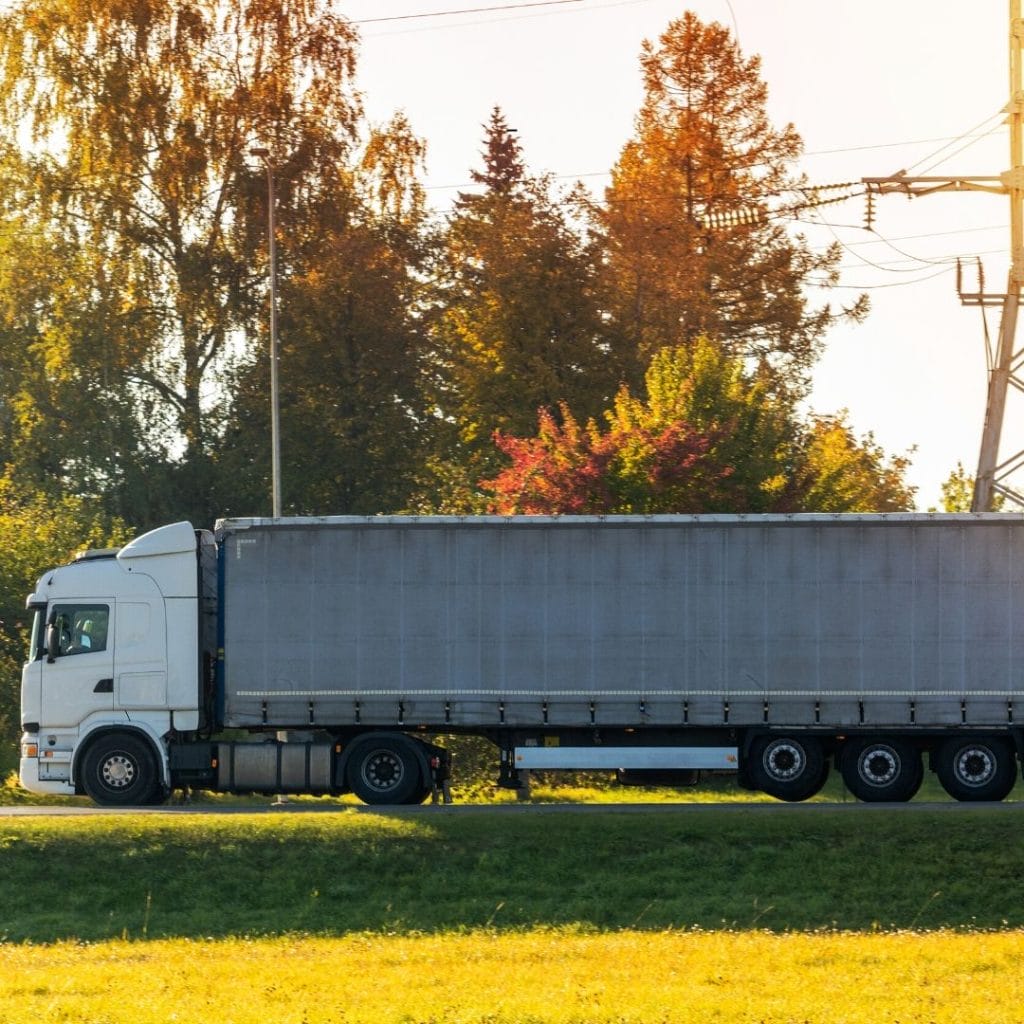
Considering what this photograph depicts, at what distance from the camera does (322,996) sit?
14.5 metres

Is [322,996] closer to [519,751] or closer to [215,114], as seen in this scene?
[519,751]

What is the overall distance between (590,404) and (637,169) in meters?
9.10

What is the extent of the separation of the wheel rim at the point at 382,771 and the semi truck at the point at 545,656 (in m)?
0.03

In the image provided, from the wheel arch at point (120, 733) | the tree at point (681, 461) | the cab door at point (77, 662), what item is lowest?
the wheel arch at point (120, 733)

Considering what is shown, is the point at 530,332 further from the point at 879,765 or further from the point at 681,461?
the point at 879,765

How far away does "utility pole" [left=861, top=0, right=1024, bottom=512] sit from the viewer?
3528 centimetres

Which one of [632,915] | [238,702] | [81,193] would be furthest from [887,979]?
[81,193]

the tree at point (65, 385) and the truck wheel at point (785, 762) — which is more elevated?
the tree at point (65, 385)

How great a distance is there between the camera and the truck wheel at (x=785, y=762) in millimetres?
26250

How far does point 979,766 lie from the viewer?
2622 cm

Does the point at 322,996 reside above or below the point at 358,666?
below

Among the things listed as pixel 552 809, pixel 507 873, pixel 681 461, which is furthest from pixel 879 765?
pixel 681 461

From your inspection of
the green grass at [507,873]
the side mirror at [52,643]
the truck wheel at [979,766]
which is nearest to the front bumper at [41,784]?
the side mirror at [52,643]

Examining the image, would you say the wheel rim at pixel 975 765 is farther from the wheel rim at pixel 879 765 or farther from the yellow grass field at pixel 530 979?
the yellow grass field at pixel 530 979
